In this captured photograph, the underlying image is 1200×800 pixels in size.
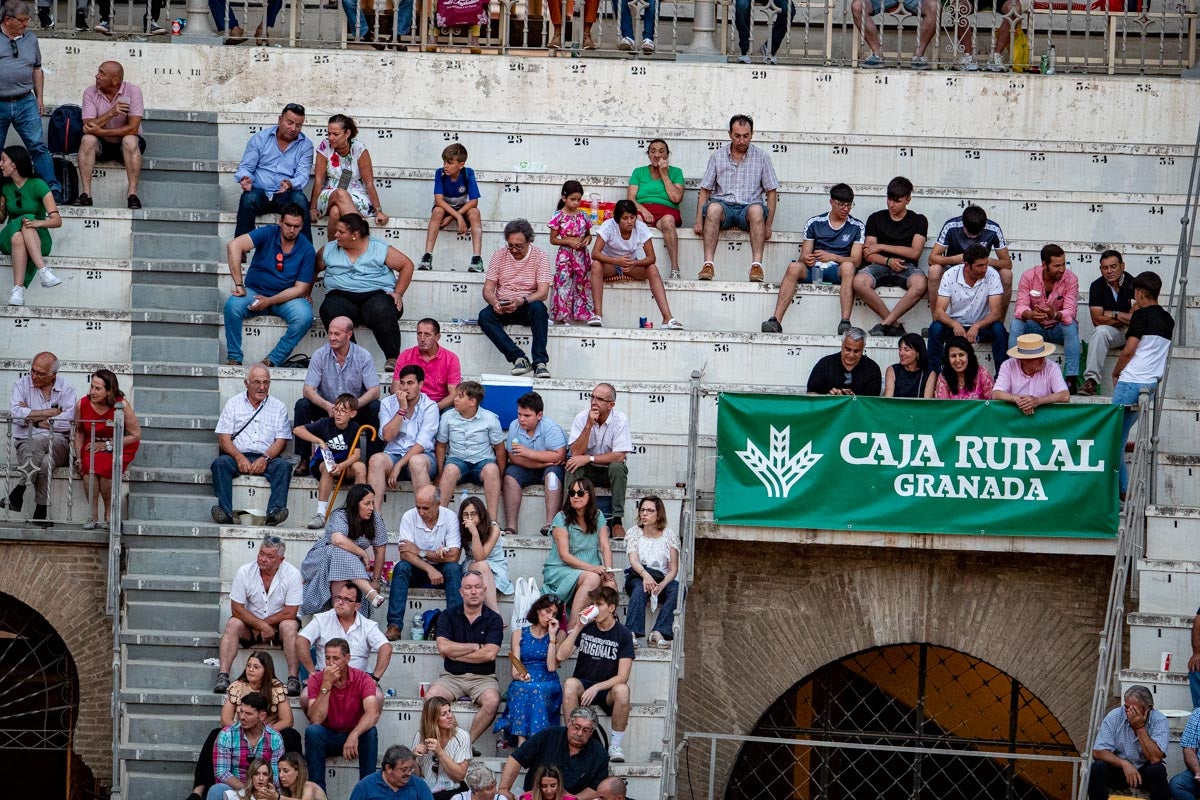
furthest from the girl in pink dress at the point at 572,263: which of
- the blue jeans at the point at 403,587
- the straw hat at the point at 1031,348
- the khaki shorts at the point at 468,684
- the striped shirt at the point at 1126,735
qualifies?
the striped shirt at the point at 1126,735

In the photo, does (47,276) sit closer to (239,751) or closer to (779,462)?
(239,751)

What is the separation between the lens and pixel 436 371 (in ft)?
55.1

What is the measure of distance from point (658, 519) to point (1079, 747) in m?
3.89

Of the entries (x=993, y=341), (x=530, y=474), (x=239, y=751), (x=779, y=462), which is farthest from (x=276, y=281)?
(x=993, y=341)

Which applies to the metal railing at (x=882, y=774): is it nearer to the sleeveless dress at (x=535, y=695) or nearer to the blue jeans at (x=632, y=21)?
the sleeveless dress at (x=535, y=695)

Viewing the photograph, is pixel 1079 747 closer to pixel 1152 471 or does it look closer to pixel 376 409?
pixel 1152 471

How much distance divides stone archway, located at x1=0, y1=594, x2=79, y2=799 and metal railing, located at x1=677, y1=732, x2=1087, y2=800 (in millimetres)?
4926

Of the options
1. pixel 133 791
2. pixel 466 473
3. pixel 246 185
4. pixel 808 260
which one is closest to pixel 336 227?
A: pixel 246 185

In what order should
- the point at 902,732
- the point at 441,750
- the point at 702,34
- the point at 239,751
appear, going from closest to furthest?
the point at 239,751 < the point at 441,750 < the point at 902,732 < the point at 702,34

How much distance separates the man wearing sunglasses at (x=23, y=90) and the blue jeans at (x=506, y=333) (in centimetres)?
421

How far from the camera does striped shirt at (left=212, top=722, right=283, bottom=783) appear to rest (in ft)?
46.2

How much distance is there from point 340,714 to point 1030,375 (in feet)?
19.5

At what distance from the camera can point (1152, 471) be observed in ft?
52.9

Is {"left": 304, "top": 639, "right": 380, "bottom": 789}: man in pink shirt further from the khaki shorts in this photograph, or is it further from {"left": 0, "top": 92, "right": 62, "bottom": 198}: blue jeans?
{"left": 0, "top": 92, "right": 62, "bottom": 198}: blue jeans
